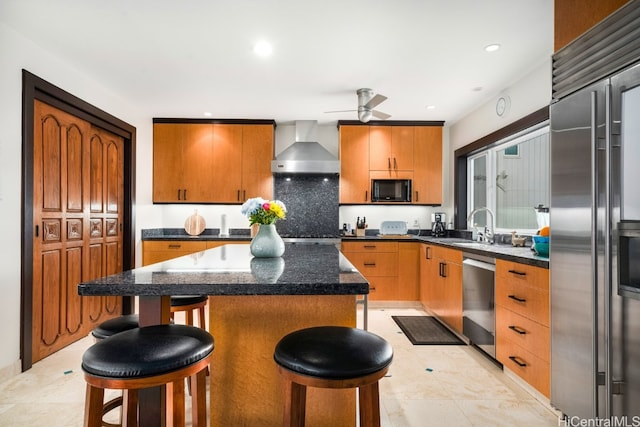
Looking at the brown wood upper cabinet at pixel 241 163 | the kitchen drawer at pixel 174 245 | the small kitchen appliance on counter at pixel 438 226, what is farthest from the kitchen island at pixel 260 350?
the small kitchen appliance on counter at pixel 438 226

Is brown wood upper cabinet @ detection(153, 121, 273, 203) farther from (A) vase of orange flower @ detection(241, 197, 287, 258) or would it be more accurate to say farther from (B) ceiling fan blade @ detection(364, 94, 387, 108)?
(A) vase of orange flower @ detection(241, 197, 287, 258)

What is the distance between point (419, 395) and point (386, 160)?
313 centimetres

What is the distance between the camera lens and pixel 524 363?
7.52ft

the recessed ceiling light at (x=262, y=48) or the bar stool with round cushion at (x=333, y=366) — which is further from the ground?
the recessed ceiling light at (x=262, y=48)

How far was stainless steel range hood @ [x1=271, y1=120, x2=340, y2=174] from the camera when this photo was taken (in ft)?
14.9

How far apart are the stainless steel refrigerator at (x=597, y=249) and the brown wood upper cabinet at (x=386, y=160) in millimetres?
2844

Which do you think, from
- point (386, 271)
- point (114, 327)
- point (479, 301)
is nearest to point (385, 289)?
point (386, 271)

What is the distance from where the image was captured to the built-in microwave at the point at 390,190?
472cm

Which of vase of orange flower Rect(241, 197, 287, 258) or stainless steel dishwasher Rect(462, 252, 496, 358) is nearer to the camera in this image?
vase of orange flower Rect(241, 197, 287, 258)

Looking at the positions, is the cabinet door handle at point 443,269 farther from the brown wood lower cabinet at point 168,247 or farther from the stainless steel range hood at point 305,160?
the brown wood lower cabinet at point 168,247

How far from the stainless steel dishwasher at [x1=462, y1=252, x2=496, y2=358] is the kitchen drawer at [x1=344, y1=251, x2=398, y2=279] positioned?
1.29 metres

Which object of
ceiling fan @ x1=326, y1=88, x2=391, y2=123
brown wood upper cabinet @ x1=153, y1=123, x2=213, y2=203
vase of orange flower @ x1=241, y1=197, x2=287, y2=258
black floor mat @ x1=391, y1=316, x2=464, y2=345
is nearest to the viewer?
vase of orange flower @ x1=241, y1=197, x2=287, y2=258

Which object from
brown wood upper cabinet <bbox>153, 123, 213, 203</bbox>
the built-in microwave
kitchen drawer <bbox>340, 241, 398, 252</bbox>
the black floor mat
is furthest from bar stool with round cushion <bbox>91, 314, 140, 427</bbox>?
the built-in microwave

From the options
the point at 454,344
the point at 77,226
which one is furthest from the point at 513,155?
the point at 77,226
